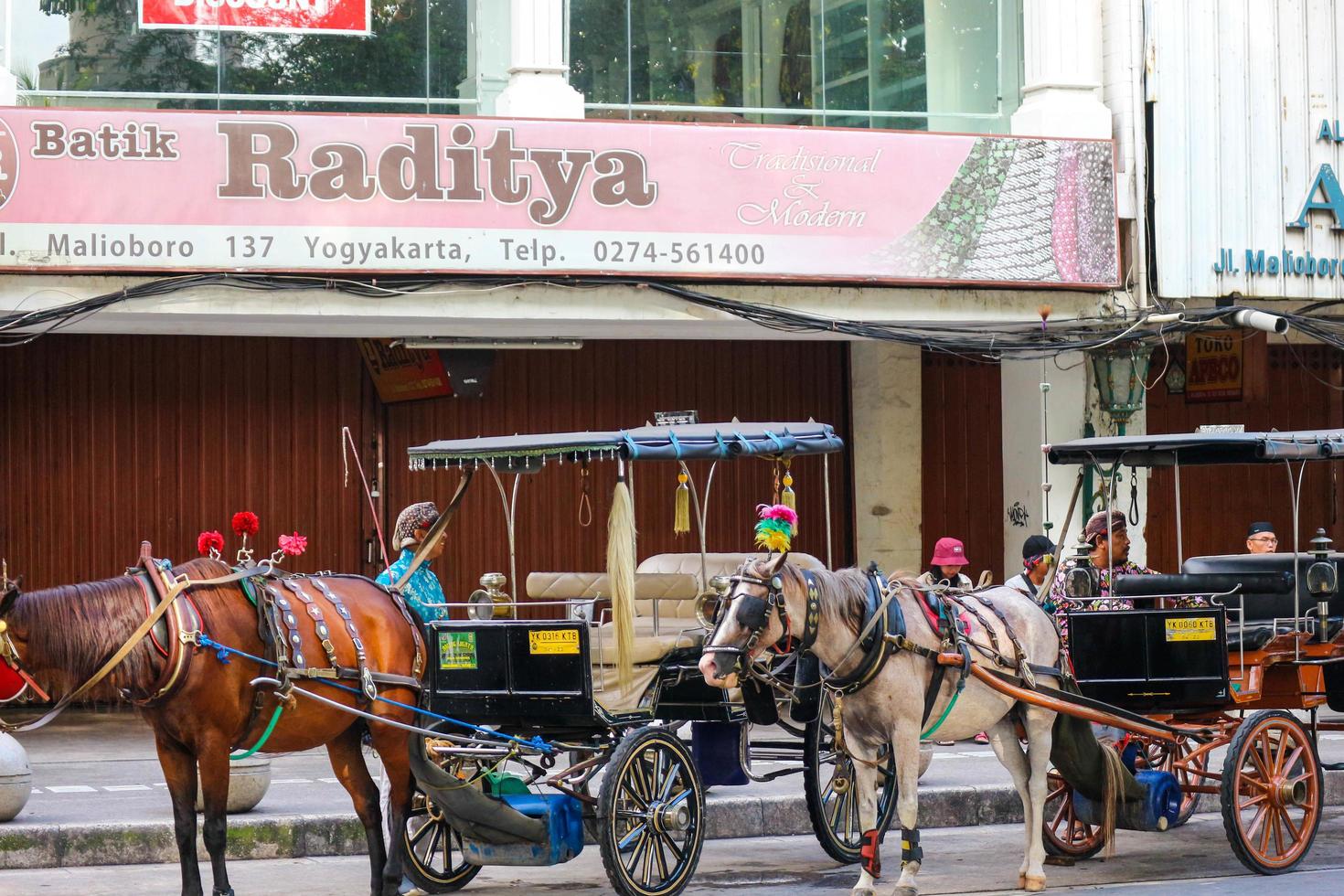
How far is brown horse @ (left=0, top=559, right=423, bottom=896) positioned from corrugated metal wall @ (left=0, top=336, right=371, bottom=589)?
7247 mm

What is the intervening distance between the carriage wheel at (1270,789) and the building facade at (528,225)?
4.05 metres

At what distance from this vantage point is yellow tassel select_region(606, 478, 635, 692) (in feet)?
26.3

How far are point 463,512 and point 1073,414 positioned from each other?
532 cm

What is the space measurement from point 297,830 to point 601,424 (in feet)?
23.3

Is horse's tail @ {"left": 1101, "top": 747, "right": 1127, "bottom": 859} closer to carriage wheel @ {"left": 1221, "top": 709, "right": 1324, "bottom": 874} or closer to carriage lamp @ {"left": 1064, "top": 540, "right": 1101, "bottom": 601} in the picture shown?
carriage wheel @ {"left": 1221, "top": 709, "right": 1324, "bottom": 874}

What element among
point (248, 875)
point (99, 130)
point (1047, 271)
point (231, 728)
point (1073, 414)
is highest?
point (99, 130)

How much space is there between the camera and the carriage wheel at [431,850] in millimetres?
8383

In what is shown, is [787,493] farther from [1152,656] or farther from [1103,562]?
[1103,562]

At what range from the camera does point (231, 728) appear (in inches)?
292

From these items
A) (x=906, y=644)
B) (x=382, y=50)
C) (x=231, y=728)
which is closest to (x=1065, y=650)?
(x=906, y=644)

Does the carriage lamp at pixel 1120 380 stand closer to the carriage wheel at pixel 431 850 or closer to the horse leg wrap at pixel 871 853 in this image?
the horse leg wrap at pixel 871 853

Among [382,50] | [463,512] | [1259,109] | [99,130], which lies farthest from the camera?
[463,512]

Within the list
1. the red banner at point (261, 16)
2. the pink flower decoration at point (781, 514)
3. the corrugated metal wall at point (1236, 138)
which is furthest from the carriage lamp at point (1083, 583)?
the red banner at point (261, 16)

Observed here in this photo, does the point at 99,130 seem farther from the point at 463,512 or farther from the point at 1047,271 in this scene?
the point at 1047,271
